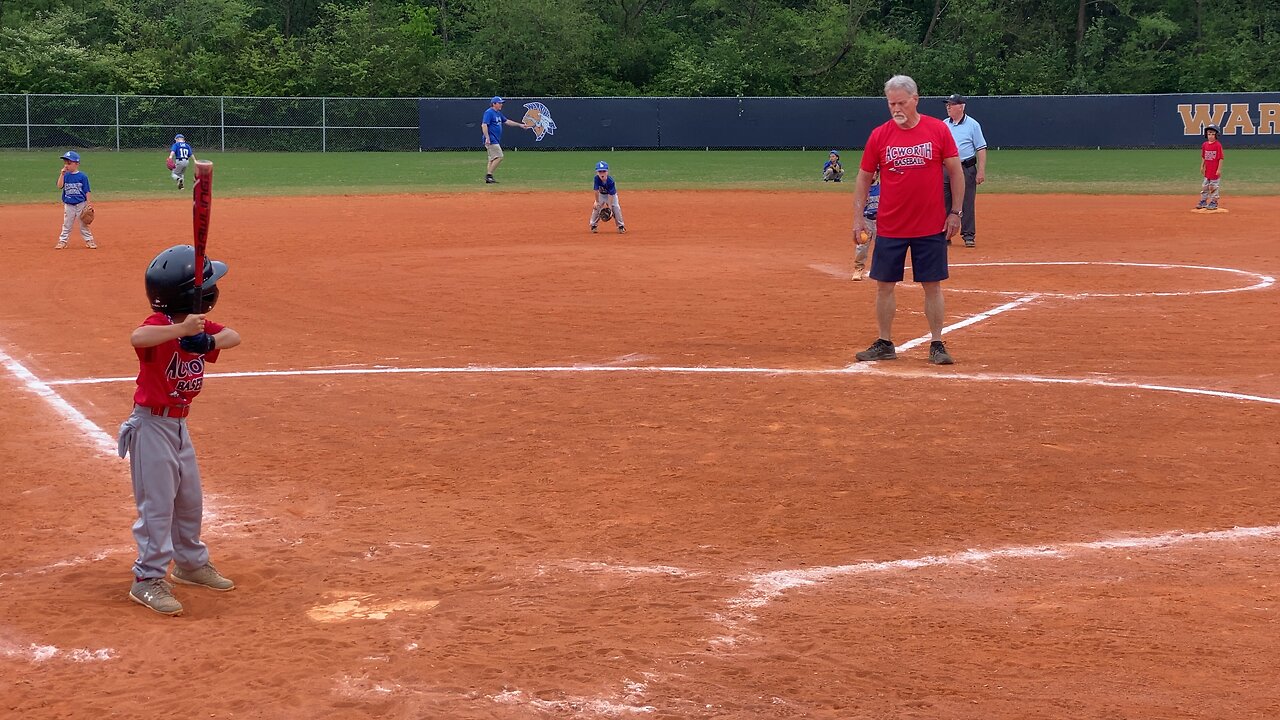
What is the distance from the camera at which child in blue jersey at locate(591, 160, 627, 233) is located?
2147 centimetres

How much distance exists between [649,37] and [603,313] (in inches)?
1981

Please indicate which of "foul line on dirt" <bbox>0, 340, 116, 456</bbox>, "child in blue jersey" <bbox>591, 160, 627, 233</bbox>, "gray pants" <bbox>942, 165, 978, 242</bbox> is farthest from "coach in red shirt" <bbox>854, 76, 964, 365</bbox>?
"child in blue jersey" <bbox>591, 160, 627, 233</bbox>

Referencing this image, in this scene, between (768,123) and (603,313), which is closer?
(603,313)

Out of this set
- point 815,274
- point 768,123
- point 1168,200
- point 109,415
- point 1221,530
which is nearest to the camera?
point 1221,530

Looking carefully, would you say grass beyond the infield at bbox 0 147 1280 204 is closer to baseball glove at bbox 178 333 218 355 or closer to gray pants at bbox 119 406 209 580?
gray pants at bbox 119 406 209 580

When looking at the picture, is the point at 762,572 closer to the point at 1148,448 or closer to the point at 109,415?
the point at 1148,448

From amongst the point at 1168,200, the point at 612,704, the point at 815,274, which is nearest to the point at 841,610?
the point at 612,704

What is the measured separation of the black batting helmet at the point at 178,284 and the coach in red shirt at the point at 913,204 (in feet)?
20.2

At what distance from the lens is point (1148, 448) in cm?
814

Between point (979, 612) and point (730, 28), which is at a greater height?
point (730, 28)

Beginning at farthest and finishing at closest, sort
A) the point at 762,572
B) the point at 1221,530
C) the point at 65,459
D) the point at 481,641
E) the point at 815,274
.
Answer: the point at 815,274 → the point at 65,459 → the point at 1221,530 → the point at 762,572 → the point at 481,641

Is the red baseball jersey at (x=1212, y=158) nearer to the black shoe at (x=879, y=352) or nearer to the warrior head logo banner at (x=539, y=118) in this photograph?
the black shoe at (x=879, y=352)

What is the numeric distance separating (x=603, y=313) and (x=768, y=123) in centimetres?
3646

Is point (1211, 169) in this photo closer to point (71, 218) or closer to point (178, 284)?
point (71, 218)
